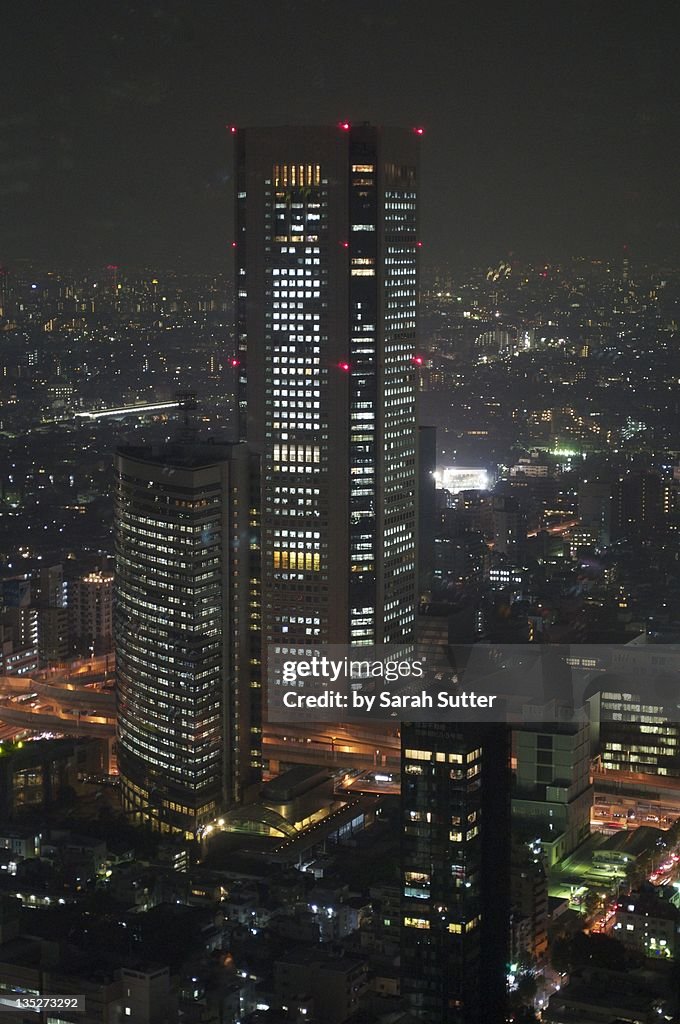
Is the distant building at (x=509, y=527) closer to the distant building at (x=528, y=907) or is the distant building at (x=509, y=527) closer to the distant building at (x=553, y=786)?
the distant building at (x=553, y=786)

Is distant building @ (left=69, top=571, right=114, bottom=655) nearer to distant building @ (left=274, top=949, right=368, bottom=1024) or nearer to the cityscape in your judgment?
the cityscape

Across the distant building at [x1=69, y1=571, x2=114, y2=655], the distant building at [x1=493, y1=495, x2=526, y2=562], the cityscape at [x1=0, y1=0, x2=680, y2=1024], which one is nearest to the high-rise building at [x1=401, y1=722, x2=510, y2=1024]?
the cityscape at [x1=0, y1=0, x2=680, y2=1024]

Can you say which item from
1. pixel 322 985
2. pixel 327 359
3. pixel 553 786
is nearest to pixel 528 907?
pixel 322 985

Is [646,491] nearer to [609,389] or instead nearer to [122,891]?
[609,389]

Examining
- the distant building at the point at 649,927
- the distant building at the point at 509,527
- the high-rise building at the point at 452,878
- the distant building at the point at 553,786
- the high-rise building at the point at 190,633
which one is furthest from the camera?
the distant building at the point at 509,527

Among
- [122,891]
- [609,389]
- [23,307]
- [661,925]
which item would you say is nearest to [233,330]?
[23,307]

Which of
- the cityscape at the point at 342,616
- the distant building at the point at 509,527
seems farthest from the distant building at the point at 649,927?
the distant building at the point at 509,527

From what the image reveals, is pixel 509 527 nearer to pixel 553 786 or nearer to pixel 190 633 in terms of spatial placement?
pixel 190 633
